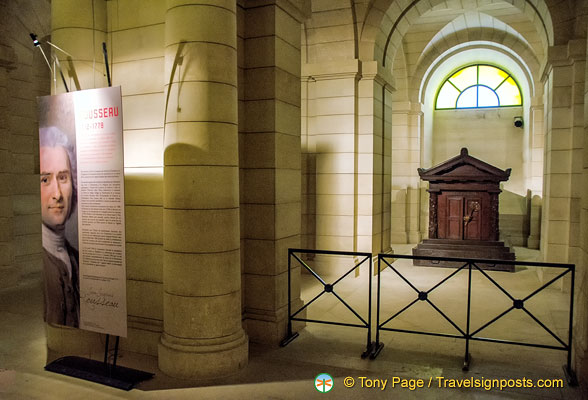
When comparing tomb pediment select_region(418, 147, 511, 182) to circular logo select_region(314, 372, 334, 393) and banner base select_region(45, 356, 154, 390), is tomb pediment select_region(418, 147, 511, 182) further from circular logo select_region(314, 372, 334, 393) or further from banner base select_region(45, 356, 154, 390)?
banner base select_region(45, 356, 154, 390)

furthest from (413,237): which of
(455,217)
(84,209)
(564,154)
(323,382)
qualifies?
(84,209)

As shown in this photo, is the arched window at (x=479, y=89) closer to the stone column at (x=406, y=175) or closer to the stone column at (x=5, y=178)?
the stone column at (x=406, y=175)

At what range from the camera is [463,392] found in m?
4.32

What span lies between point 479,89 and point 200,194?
1428 cm

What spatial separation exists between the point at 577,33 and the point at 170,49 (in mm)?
6864

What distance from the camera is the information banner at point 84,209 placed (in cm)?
435

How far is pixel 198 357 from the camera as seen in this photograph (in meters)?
4.55

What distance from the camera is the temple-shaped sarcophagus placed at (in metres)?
10.4

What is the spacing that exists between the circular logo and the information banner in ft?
6.16

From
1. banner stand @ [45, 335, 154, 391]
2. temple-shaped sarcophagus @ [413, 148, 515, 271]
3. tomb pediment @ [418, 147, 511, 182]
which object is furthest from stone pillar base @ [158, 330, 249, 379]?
tomb pediment @ [418, 147, 511, 182]

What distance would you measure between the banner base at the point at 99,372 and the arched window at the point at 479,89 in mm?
14598

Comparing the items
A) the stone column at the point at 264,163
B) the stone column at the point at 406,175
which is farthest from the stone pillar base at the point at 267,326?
the stone column at the point at 406,175

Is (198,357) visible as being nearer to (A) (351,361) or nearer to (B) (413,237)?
(A) (351,361)

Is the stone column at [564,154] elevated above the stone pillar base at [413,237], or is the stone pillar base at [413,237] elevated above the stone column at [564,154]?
the stone column at [564,154]
